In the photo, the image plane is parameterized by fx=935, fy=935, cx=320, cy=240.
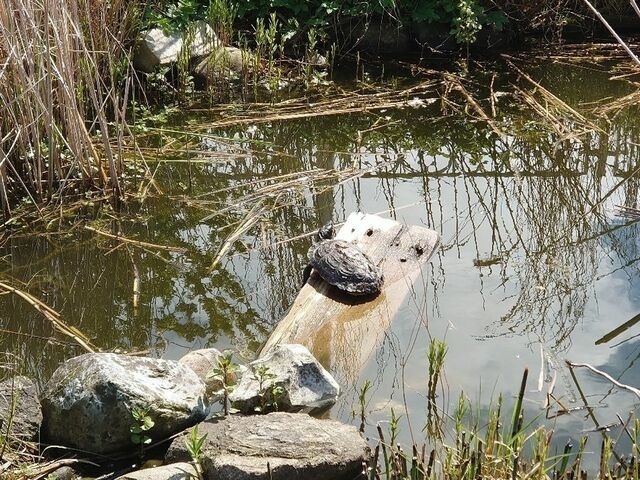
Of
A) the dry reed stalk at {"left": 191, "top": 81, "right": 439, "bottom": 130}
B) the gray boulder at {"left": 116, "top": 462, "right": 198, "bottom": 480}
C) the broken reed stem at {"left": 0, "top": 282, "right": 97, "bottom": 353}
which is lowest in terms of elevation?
the gray boulder at {"left": 116, "top": 462, "right": 198, "bottom": 480}

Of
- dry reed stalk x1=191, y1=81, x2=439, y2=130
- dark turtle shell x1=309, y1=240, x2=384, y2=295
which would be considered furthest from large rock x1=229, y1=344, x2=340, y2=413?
dry reed stalk x1=191, y1=81, x2=439, y2=130

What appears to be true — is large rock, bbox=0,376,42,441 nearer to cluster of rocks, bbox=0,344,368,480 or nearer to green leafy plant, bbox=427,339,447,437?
cluster of rocks, bbox=0,344,368,480

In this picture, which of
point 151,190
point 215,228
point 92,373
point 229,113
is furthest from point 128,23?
point 92,373

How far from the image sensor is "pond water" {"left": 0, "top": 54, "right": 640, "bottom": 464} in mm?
4586

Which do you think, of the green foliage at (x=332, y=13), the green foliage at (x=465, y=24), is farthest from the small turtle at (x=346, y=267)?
the green foliage at (x=465, y=24)

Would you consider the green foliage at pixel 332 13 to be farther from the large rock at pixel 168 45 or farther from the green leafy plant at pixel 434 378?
the green leafy plant at pixel 434 378

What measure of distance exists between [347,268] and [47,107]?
2.10 metres

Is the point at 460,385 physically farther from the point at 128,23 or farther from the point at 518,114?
the point at 128,23

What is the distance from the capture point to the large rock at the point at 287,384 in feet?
13.4

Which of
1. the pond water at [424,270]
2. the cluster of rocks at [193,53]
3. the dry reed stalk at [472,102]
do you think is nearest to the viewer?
the pond water at [424,270]

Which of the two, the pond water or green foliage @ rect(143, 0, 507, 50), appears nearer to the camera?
the pond water

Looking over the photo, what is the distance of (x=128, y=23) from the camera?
326 inches

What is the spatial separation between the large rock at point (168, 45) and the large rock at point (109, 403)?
5.27 meters

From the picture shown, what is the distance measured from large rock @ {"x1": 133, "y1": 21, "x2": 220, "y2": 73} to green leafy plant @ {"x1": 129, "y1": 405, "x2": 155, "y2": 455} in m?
5.50
